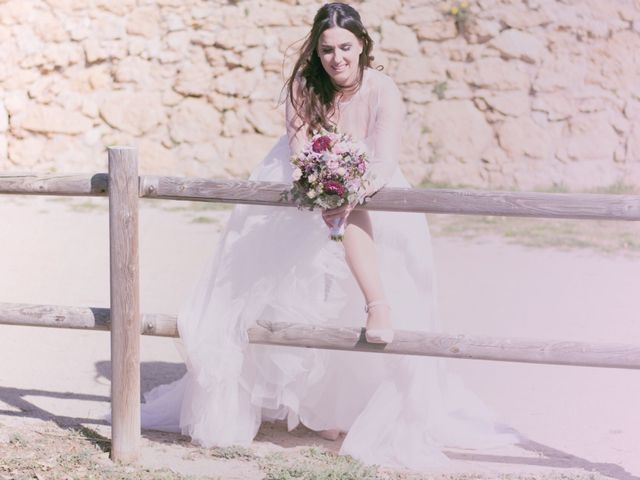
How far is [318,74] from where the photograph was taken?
4.38m

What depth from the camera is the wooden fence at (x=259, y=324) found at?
3822mm

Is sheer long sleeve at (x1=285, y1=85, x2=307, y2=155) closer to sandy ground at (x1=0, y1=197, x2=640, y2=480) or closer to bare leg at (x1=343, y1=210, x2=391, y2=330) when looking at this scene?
bare leg at (x1=343, y1=210, x2=391, y2=330)

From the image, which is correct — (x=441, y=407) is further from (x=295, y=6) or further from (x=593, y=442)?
(x=295, y=6)

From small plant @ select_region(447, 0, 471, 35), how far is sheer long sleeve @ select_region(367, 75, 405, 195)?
8.72 metres

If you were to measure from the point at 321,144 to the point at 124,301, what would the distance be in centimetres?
105

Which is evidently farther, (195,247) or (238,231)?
(195,247)

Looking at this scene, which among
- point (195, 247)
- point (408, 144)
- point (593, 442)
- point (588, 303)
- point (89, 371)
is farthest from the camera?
point (408, 144)

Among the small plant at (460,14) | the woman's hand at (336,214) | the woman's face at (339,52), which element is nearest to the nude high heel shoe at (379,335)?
the woman's hand at (336,214)

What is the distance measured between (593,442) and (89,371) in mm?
2746

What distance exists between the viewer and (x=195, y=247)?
8.79 metres

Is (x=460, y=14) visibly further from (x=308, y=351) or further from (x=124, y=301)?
(x=124, y=301)

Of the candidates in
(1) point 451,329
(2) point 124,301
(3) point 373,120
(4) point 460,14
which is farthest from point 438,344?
(4) point 460,14

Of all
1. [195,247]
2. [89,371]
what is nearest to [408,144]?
[195,247]

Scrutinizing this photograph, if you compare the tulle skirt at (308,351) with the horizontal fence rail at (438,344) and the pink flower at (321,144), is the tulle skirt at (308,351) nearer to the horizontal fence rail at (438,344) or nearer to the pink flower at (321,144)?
the horizontal fence rail at (438,344)
